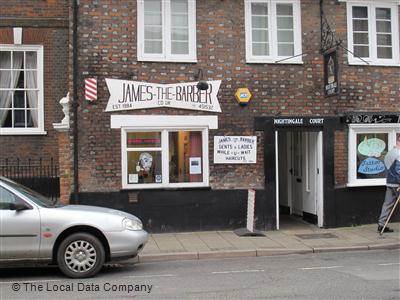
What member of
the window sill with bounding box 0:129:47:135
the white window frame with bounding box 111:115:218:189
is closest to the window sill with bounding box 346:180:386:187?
the white window frame with bounding box 111:115:218:189

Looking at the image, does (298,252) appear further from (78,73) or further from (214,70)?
(78,73)

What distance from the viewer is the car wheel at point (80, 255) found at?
302 inches

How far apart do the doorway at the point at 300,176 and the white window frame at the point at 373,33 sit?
2.16 metres

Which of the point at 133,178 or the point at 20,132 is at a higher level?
the point at 20,132

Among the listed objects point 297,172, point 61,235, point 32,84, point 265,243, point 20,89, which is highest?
point 32,84

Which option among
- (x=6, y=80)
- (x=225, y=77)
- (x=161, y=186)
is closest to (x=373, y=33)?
(x=225, y=77)

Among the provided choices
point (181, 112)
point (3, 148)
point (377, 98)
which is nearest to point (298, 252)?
point (181, 112)

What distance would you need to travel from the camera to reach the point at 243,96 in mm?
11922

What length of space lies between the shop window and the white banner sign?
0.99 ft

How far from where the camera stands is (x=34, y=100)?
14.3m

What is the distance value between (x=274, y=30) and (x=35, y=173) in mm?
7149

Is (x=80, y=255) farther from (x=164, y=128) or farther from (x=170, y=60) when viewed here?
(x=170, y=60)

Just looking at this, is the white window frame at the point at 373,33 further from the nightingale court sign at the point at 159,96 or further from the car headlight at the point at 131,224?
the car headlight at the point at 131,224

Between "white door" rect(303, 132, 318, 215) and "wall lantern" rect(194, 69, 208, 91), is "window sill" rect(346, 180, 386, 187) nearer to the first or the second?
"white door" rect(303, 132, 318, 215)
